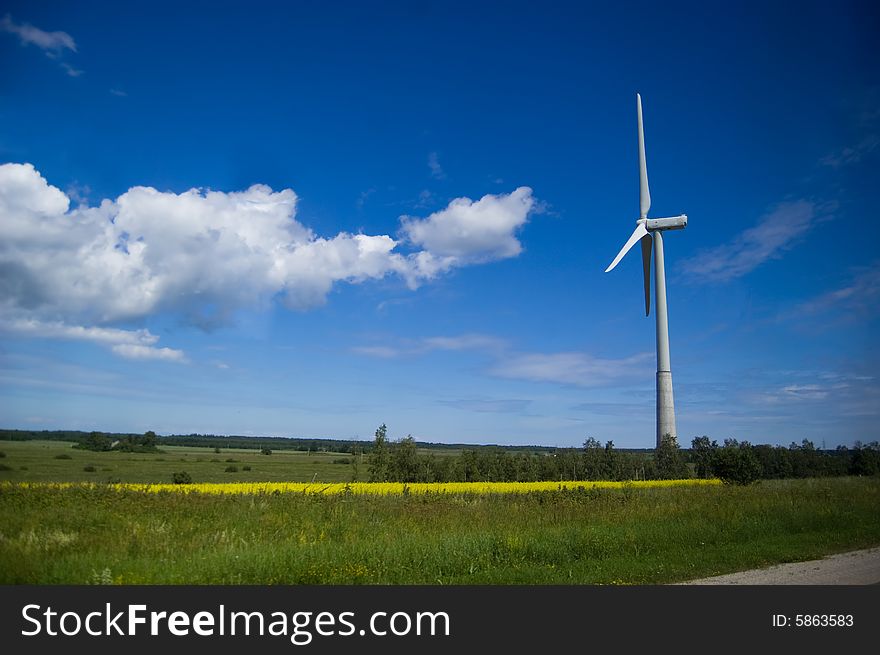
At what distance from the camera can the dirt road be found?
10.9 meters

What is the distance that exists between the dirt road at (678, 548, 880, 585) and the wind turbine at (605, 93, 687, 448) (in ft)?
126

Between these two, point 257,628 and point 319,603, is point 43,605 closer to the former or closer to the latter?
point 257,628

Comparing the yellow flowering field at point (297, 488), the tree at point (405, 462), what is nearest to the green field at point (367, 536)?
the yellow flowering field at point (297, 488)

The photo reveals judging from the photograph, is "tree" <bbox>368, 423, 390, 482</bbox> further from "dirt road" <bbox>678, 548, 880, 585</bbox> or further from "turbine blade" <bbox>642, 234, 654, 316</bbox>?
"dirt road" <bbox>678, 548, 880, 585</bbox>

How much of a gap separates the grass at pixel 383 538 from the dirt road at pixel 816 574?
0.55 metres

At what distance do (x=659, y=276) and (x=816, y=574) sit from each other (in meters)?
41.2

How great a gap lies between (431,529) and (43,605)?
30.6 ft

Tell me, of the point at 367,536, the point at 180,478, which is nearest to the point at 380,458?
the point at 180,478

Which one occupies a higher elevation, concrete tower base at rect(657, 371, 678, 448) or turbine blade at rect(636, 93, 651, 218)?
turbine blade at rect(636, 93, 651, 218)

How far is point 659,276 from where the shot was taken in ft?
165

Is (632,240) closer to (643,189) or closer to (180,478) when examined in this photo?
(643,189)

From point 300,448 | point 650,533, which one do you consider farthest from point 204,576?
point 300,448

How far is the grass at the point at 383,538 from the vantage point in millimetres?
10719

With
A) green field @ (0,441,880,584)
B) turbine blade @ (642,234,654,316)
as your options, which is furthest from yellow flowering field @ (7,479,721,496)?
turbine blade @ (642,234,654,316)
